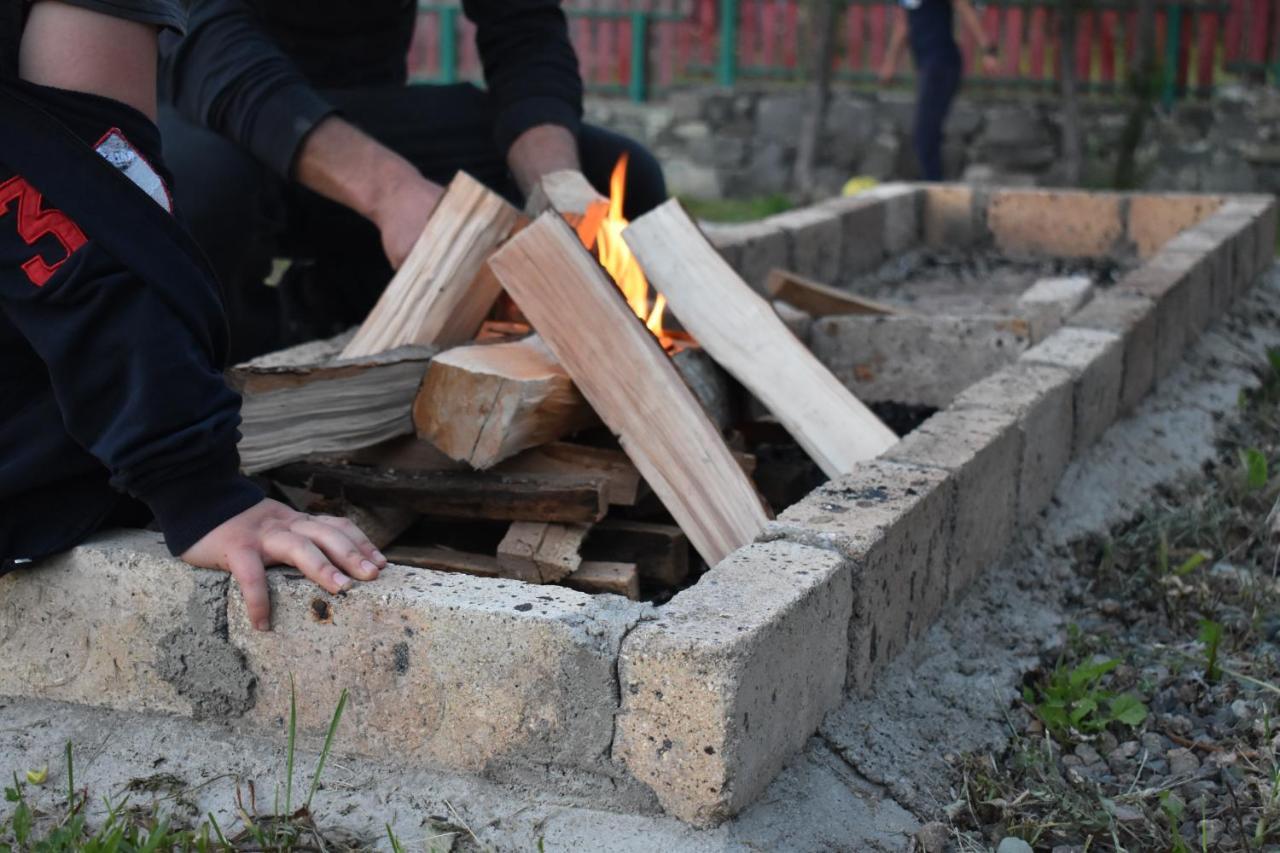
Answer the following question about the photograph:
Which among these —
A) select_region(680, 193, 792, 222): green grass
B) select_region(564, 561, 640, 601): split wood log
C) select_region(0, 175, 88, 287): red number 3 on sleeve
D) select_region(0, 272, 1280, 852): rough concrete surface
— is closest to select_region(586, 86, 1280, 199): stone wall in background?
select_region(680, 193, 792, 222): green grass

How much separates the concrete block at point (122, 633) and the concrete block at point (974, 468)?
4.64ft

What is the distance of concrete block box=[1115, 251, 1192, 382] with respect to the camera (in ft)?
16.2

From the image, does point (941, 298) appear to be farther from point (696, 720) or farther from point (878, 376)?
point (696, 720)

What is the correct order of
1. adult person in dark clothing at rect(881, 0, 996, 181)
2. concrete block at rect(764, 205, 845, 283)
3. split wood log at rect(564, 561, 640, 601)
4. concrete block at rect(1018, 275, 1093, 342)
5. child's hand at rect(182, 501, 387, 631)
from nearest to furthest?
child's hand at rect(182, 501, 387, 631) < split wood log at rect(564, 561, 640, 601) < concrete block at rect(1018, 275, 1093, 342) < concrete block at rect(764, 205, 845, 283) < adult person in dark clothing at rect(881, 0, 996, 181)

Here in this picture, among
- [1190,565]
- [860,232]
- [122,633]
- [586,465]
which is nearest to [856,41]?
[860,232]

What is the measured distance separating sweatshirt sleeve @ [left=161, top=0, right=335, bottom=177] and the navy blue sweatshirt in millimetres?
1335

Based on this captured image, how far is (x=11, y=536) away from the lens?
2.62 meters

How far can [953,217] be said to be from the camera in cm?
745

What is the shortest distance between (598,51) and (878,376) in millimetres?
10358

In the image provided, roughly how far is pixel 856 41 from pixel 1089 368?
10.0 meters

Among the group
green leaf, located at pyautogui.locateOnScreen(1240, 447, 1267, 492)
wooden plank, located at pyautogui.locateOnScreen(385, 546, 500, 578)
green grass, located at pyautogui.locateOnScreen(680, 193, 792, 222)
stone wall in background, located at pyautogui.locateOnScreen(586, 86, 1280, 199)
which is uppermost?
wooden plank, located at pyautogui.locateOnScreen(385, 546, 500, 578)

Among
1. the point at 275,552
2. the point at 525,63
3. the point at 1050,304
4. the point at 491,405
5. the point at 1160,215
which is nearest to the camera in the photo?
the point at 275,552

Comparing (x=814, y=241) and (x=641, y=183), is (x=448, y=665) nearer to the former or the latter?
(x=641, y=183)

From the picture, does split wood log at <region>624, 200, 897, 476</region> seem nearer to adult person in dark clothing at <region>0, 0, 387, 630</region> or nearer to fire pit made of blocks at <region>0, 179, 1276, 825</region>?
fire pit made of blocks at <region>0, 179, 1276, 825</region>
